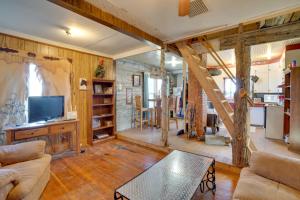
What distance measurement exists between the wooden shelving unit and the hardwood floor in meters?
0.67

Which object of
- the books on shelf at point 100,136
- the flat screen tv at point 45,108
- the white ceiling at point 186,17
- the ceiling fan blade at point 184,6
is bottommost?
the books on shelf at point 100,136

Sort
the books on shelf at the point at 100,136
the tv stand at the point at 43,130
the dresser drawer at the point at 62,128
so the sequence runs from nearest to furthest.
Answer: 1. the tv stand at the point at 43,130
2. the dresser drawer at the point at 62,128
3. the books on shelf at the point at 100,136

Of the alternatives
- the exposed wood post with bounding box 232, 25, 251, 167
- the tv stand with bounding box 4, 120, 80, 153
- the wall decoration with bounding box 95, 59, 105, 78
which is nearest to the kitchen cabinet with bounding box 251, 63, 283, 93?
the exposed wood post with bounding box 232, 25, 251, 167

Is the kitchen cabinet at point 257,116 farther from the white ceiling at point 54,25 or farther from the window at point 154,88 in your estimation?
the white ceiling at point 54,25

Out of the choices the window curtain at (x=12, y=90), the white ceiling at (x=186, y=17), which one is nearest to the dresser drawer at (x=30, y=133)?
the window curtain at (x=12, y=90)

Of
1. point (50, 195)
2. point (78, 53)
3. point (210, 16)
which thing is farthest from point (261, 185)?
point (78, 53)

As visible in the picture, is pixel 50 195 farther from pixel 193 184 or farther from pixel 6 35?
pixel 6 35

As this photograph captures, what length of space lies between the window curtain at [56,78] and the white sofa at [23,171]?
1500 millimetres

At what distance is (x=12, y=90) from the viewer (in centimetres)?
285

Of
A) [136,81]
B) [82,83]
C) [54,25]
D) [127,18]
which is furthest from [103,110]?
[127,18]

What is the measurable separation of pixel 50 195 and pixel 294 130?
4633 millimetres

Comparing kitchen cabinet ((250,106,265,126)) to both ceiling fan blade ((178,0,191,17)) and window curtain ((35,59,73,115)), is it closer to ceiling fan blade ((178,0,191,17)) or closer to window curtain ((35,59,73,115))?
ceiling fan blade ((178,0,191,17))

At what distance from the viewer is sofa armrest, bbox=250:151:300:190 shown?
4.88ft

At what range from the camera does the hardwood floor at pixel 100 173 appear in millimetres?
2045
